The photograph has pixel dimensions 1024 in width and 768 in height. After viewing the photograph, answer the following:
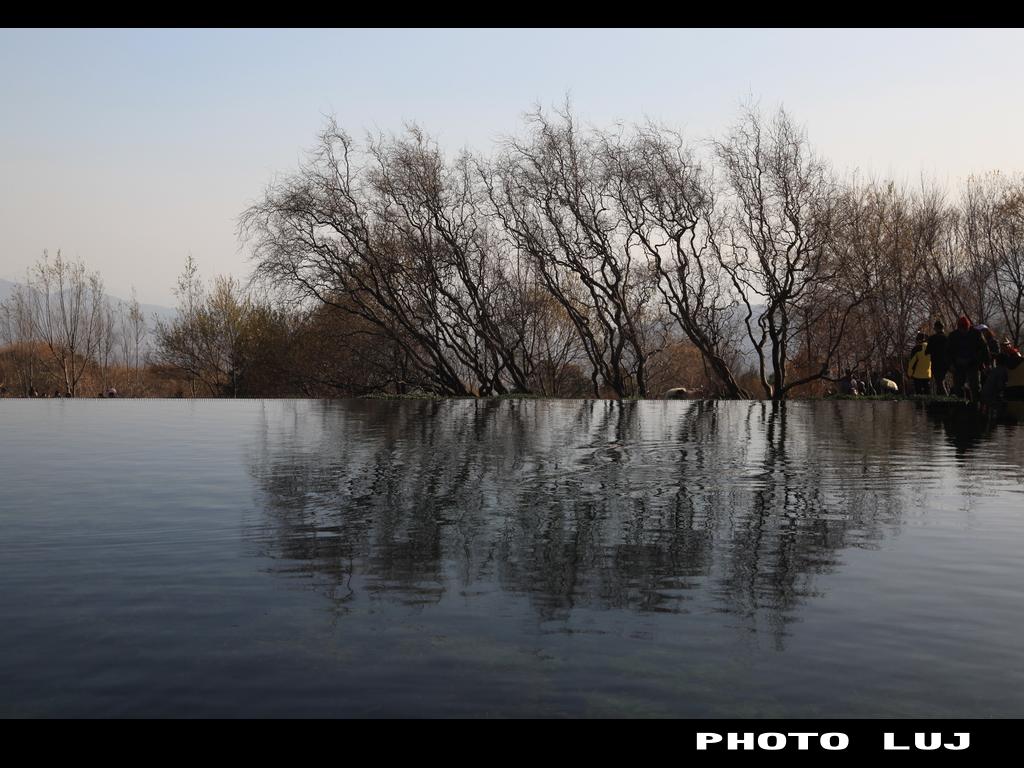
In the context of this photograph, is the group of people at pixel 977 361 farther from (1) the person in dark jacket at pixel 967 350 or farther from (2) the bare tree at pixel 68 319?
(2) the bare tree at pixel 68 319

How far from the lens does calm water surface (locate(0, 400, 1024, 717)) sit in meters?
4.12

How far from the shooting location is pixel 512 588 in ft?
19.4

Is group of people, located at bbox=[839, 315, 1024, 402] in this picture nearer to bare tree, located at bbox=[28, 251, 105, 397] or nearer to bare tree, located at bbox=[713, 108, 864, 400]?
bare tree, located at bbox=[713, 108, 864, 400]

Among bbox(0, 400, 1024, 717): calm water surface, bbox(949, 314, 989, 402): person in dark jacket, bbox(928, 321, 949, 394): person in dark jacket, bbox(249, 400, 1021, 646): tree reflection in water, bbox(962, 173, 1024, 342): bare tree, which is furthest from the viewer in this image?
bbox(962, 173, 1024, 342): bare tree

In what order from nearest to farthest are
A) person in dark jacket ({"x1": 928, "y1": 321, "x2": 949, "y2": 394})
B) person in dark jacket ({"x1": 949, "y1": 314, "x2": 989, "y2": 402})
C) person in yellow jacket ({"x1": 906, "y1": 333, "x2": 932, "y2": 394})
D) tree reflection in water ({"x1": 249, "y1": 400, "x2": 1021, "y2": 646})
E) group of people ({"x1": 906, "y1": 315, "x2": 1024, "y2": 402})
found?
tree reflection in water ({"x1": 249, "y1": 400, "x2": 1021, "y2": 646}) < group of people ({"x1": 906, "y1": 315, "x2": 1024, "y2": 402}) < person in dark jacket ({"x1": 949, "y1": 314, "x2": 989, "y2": 402}) < person in dark jacket ({"x1": 928, "y1": 321, "x2": 949, "y2": 394}) < person in yellow jacket ({"x1": 906, "y1": 333, "x2": 932, "y2": 394})

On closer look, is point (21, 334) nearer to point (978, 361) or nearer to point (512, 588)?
point (978, 361)

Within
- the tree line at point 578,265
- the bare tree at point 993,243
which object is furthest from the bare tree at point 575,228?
the bare tree at point 993,243

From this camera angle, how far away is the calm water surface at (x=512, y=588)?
412cm

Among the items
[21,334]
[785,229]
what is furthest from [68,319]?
[785,229]

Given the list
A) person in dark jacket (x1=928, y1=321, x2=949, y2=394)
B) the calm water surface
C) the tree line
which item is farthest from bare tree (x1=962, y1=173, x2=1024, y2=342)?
the calm water surface

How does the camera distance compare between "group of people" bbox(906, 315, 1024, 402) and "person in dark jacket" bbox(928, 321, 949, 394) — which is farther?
"person in dark jacket" bbox(928, 321, 949, 394)

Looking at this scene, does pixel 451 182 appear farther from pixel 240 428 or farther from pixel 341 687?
pixel 341 687

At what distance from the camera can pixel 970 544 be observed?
7355mm

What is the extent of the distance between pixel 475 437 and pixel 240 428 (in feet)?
16.2
